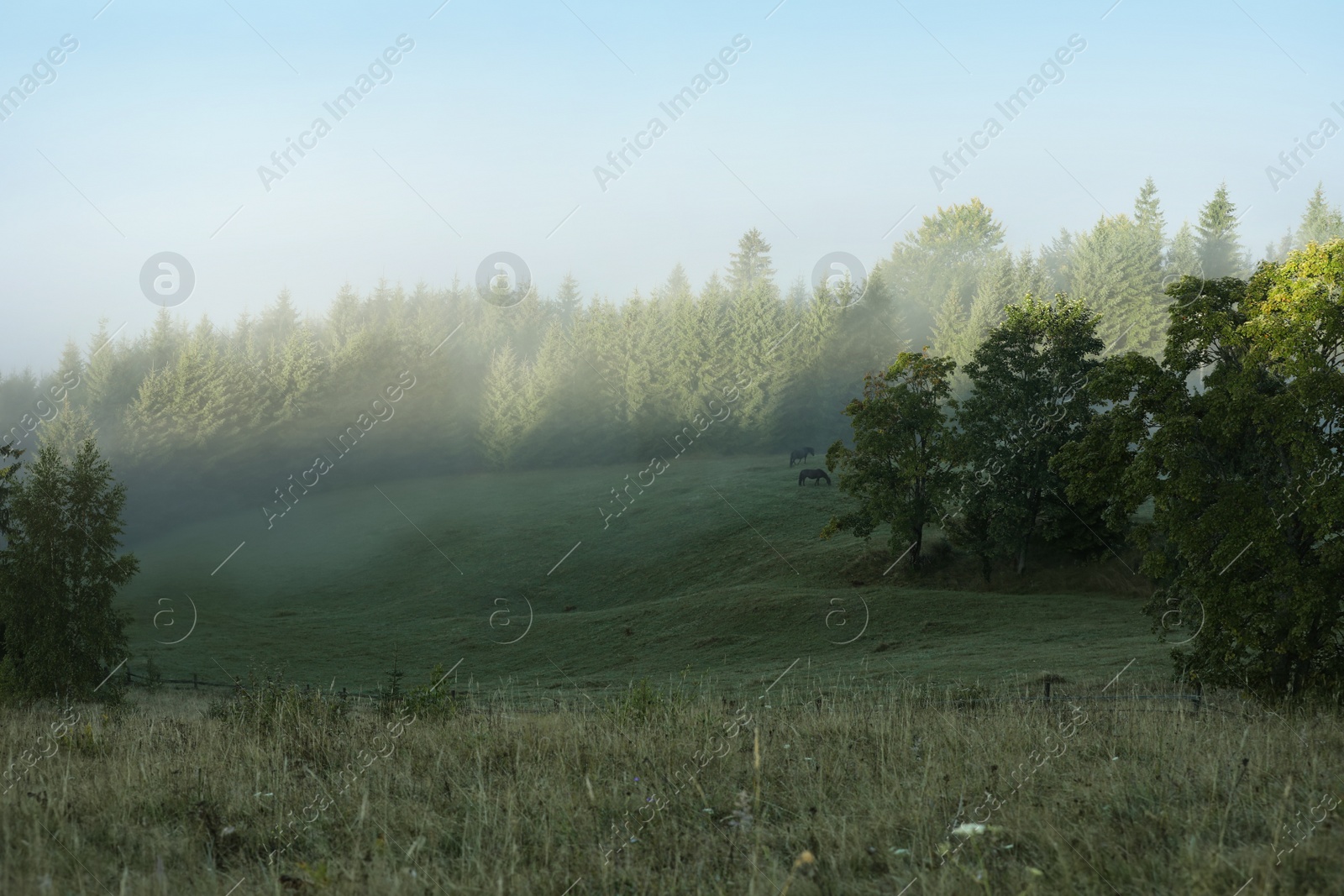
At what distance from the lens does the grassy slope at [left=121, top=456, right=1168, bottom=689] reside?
35094 millimetres

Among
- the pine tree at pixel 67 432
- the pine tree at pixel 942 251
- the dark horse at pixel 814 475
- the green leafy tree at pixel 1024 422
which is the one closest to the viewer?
the green leafy tree at pixel 1024 422

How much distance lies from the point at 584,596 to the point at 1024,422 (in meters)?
24.8

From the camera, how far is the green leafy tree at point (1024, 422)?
42938 mm

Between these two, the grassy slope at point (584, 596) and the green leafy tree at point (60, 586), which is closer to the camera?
the green leafy tree at point (60, 586)

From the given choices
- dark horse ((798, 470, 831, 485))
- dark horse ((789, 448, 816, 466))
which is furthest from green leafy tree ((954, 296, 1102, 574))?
dark horse ((789, 448, 816, 466))

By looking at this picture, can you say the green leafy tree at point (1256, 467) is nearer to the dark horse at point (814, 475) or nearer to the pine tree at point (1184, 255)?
the dark horse at point (814, 475)

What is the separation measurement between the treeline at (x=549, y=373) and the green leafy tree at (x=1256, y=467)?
6565 cm

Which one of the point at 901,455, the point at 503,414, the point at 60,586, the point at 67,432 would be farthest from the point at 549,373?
the point at 60,586

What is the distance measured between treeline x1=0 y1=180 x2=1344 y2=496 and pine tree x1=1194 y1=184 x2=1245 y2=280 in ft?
1.21

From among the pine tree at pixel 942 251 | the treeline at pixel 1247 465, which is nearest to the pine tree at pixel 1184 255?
the pine tree at pixel 942 251

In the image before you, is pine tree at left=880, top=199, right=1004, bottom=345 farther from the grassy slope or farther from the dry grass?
the dry grass

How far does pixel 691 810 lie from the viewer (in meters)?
6.16

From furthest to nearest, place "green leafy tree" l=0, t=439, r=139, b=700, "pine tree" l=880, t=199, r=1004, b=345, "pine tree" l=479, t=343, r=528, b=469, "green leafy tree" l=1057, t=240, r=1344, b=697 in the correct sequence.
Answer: "pine tree" l=880, t=199, r=1004, b=345, "pine tree" l=479, t=343, r=528, b=469, "green leafy tree" l=0, t=439, r=139, b=700, "green leafy tree" l=1057, t=240, r=1344, b=697

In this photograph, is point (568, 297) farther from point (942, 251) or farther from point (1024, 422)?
point (1024, 422)
